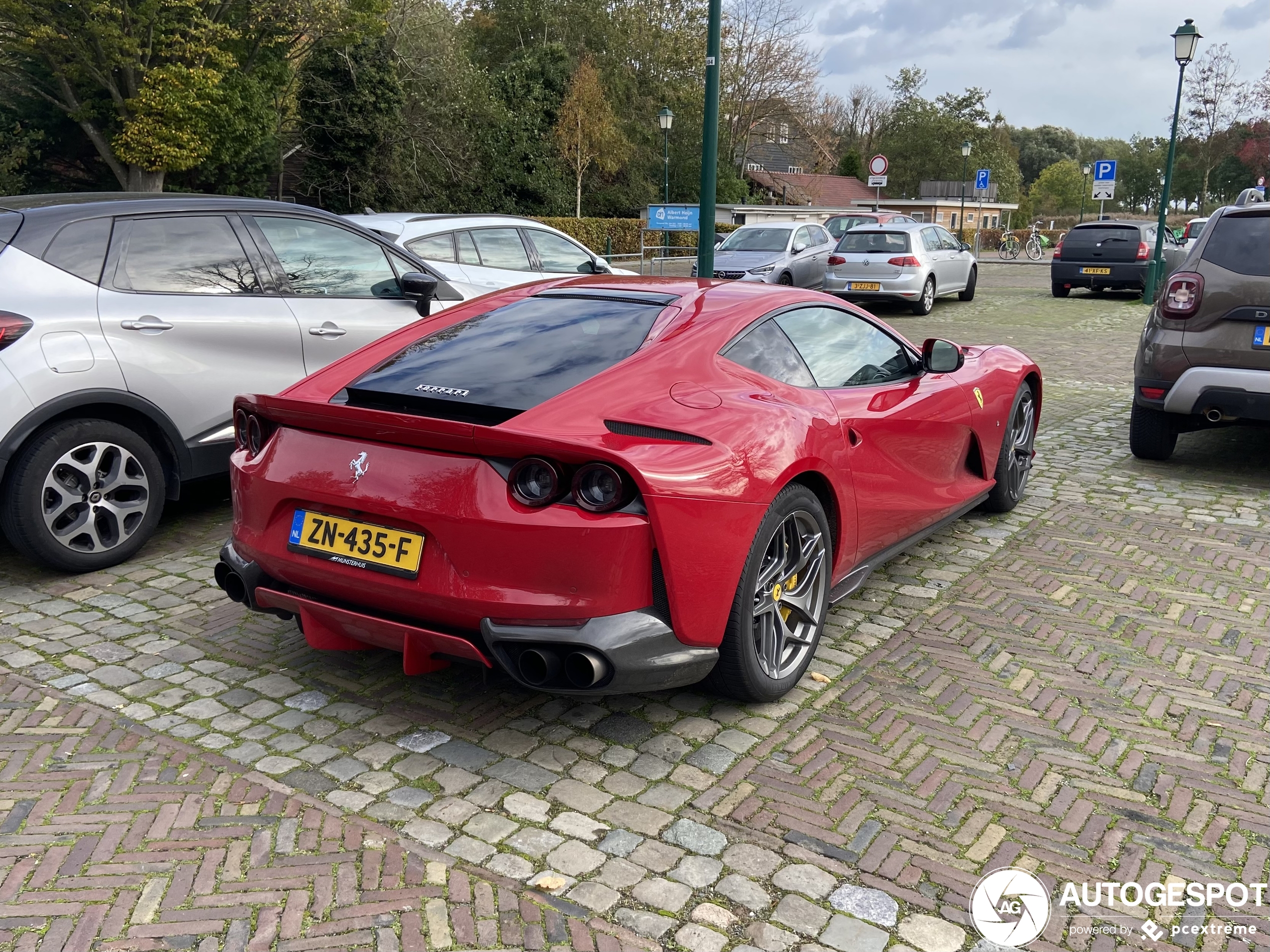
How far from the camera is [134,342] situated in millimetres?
4945

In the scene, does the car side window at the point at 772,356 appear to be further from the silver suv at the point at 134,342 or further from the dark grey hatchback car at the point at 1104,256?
the dark grey hatchback car at the point at 1104,256

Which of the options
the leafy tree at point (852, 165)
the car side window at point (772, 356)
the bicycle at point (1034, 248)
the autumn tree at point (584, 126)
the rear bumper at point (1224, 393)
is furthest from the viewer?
the leafy tree at point (852, 165)

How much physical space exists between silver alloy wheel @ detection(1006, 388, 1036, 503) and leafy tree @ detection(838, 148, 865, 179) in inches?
3166

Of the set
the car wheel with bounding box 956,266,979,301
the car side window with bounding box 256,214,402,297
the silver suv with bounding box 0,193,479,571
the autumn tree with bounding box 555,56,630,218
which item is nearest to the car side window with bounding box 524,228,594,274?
the car side window with bounding box 256,214,402,297

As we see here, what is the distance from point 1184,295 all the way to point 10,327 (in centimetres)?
642

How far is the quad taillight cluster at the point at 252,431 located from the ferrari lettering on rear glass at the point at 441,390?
59 cm

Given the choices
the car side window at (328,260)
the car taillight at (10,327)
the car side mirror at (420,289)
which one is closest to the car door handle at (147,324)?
the car taillight at (10,327)

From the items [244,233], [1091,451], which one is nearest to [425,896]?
[244,233]

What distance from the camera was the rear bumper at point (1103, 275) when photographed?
19.8 metres

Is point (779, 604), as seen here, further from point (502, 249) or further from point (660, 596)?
point (502, 249)

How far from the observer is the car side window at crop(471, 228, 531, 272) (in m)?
9.20

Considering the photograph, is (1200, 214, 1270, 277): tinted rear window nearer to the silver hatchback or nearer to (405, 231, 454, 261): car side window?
(405, 231, 454, 261): car side window

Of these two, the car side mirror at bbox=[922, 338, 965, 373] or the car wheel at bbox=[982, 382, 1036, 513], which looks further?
the car wheel at bbox=[982, 382, 1036, 513]

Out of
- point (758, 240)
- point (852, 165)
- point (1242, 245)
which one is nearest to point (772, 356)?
point (1242, 245)
